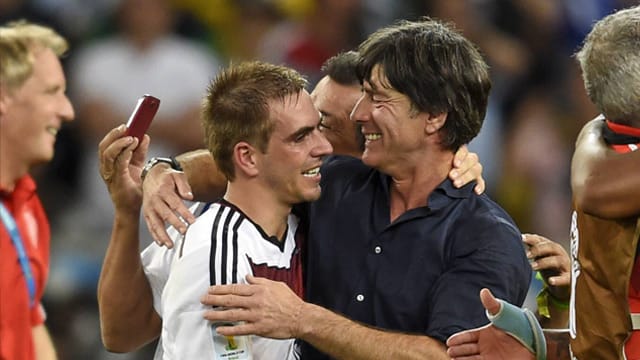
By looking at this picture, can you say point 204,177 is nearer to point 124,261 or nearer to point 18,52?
point 124,261

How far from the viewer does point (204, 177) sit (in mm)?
4367

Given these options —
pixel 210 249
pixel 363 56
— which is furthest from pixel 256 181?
pixel 363 56

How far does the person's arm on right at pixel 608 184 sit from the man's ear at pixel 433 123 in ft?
2.13

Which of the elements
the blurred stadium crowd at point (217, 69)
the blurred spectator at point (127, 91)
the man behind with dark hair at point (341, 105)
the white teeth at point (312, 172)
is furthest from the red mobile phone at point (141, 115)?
the blurred spectator at point (127, 91)

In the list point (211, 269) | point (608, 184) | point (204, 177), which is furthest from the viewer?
point (204, 177)

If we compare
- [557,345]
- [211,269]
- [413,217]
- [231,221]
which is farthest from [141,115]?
[557,345]

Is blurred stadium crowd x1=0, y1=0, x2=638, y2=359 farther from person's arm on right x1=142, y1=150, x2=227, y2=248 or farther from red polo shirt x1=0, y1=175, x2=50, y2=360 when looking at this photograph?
→ red polo shirt x1=0, y1=175, x2=50, y2=360

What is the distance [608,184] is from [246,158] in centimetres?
108

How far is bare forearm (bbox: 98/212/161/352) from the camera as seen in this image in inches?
163

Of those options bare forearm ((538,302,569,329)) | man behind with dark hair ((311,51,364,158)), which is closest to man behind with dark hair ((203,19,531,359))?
man behind with dark hair ((311,51,364,158))

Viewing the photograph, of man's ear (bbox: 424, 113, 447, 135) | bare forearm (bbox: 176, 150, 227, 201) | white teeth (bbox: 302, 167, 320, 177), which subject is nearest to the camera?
white teeth (bbox: 302, 167, 320, 177)

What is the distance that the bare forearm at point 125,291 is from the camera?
415cm

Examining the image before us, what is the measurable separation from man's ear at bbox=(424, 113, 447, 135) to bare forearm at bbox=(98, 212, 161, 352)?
944 mm

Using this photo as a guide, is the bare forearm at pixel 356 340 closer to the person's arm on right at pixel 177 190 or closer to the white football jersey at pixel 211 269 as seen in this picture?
the white football jersey at pixel 211 269
